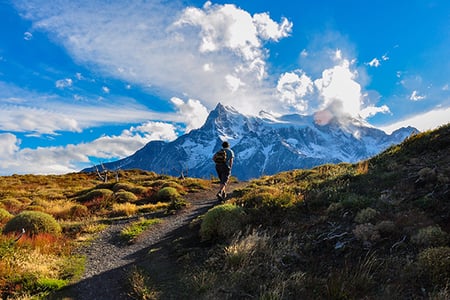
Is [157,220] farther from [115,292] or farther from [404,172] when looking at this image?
[404,172]

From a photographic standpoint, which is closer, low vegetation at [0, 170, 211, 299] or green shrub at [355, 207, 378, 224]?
low vegetation at [0, 170, 211, 299]

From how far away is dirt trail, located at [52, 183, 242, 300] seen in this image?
8.09m

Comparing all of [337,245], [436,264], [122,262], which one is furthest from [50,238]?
[436,264]

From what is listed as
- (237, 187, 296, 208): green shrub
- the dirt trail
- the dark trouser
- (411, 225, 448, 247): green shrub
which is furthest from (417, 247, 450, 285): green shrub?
the dark trouser

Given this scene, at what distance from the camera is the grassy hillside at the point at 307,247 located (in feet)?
20.1

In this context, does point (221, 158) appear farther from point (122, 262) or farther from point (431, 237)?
point (431, 237)

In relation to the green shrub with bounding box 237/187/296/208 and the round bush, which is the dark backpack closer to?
the green shrub with bounding box 237/187/296/208

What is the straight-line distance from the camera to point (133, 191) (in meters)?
28.1

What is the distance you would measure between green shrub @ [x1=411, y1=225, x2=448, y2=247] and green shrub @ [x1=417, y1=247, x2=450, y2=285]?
54 centimetres

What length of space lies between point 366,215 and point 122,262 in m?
7.89

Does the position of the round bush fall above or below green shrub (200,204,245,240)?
above

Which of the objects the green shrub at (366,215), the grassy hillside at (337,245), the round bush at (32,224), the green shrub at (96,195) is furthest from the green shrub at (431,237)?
the green shrub at (96,195)

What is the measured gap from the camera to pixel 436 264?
18.8ft

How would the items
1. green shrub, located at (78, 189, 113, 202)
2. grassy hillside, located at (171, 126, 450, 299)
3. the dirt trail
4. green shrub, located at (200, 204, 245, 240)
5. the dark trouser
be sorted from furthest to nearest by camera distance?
1. green shrub, located at (78, 189, 113, 202)
2. the dark trouser
3. green shrub, located at (200, 204, 245, 240)
4. the dirt trail
5. grassy hillside, located at (171, 126, 450, 299)
